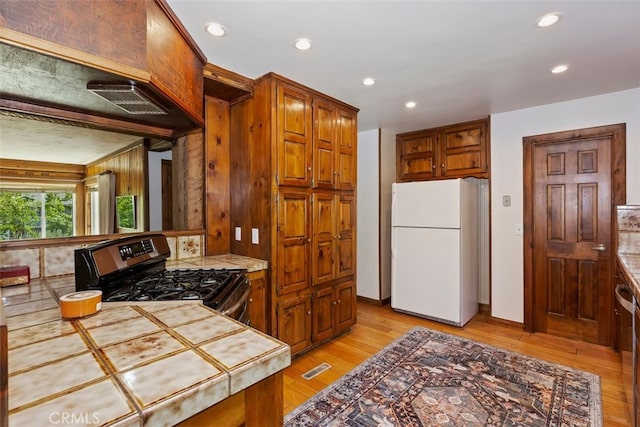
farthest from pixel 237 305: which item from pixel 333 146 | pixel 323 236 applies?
pixel 333 146

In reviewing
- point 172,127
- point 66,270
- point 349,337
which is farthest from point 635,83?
point 66,270

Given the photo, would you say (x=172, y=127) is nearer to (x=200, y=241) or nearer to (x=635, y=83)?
(x=200, y=241)

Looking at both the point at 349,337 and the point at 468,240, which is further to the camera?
the point at 468,240

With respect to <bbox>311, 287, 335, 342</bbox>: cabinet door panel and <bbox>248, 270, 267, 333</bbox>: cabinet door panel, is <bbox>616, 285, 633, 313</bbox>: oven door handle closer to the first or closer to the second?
<bbox>311, 287, 335, 342</bbox>: cabinet door panel

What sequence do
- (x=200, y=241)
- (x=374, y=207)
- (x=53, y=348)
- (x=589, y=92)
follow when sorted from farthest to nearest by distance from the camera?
(x=374, y=207), (x=589, y=92), (x=200, y=241), (x=53, y=348)

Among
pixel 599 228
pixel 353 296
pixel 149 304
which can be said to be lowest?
pixel 353 296

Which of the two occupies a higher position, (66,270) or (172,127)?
(172,127)

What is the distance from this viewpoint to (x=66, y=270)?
1.77m

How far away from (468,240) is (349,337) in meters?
1.73

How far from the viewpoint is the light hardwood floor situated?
2109 mm

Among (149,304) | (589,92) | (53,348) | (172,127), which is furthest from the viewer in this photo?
(589,92)

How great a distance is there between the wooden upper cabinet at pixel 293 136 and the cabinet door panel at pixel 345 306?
113 centimetres

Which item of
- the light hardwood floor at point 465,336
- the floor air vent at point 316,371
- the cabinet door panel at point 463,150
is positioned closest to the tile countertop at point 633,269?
the light hardwood floor at point 465,336

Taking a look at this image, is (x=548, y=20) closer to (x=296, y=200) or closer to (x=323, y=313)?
(x=296, y=200)
